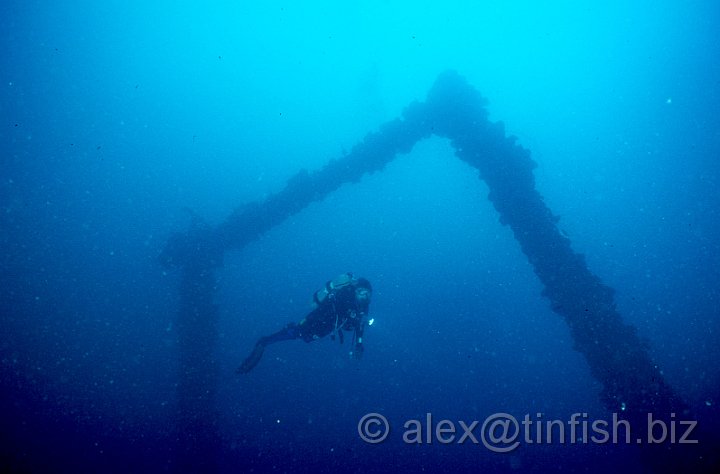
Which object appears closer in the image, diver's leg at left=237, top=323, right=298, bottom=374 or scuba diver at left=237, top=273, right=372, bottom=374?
scuba diver at left=237, top=273, right=372, bottom=374

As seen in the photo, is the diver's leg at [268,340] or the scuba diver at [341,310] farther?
the diver's leg at [268,340]

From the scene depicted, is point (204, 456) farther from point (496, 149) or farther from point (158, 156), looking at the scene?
point (158, 156)

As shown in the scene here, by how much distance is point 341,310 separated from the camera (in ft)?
22.9

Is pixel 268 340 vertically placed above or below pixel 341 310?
above

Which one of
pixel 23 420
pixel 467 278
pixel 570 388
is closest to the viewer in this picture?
pixel 23 420

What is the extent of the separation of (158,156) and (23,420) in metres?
53.3

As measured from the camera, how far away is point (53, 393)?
19.7 meters

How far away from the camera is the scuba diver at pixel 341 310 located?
6.82m

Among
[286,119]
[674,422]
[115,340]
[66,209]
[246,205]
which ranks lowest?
[674,422]

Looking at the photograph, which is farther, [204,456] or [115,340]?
[115,340]

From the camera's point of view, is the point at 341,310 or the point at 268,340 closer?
the point at 341,310

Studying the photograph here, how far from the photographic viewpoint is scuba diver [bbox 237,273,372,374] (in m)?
6.82

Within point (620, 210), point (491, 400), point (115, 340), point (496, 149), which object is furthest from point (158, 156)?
point (620, 210)

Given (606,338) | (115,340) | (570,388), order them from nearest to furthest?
1. (606,338)
2. (115,340)
3. (570,388)
